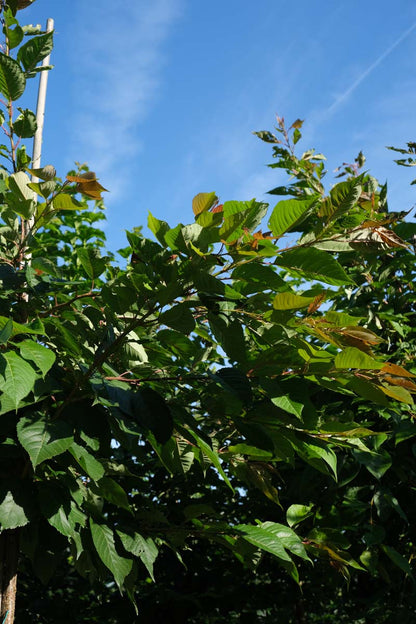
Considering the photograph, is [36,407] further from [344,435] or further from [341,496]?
[341,496]

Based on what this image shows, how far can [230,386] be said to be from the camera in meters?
1.31

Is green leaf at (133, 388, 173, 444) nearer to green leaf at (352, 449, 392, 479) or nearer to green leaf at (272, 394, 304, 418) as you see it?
green leaf at (272, 394, 304, 418)

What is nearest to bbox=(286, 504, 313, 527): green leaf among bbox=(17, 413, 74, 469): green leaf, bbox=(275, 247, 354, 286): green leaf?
bbox=(17, 413, 74, 469): green leaf

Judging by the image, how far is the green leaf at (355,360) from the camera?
1176mm

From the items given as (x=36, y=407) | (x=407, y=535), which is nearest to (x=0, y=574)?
(x=36, y=407)

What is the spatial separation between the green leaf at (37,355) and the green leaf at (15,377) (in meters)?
0.02

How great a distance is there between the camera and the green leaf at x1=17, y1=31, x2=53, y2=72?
1.68 meters

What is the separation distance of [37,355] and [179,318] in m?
0.31

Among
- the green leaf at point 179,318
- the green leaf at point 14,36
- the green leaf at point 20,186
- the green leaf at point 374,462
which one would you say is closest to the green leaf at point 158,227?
the green leaf at point 179,318

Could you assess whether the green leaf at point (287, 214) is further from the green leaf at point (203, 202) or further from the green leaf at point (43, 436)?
the green leaf at point (43, 436)

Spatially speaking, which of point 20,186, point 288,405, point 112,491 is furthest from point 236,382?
point 20,186

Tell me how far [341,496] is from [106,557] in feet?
4.94

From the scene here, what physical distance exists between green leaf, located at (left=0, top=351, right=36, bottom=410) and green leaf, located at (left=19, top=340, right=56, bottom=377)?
0.02m

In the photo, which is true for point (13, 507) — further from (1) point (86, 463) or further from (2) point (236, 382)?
(2) point (236, 382)
